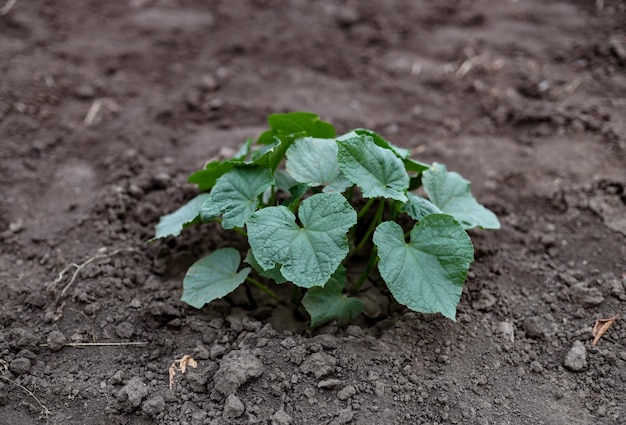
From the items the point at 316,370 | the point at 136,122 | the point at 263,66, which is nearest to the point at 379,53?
the point at 263,66

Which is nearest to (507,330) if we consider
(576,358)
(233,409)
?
(576,358)

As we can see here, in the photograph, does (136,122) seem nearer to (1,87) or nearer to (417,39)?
(1,87)

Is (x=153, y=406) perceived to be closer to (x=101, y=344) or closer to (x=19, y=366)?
(x=101, y=344)

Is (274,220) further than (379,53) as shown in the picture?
No

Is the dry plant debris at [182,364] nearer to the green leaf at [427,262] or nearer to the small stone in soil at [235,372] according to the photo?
the small stone in soil at [235,372]

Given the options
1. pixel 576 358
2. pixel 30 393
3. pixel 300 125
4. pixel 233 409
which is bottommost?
pixel 30 393

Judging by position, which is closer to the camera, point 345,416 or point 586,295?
point 345,416
